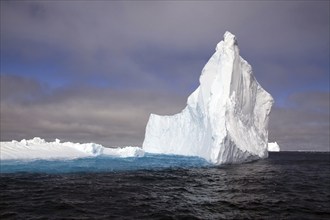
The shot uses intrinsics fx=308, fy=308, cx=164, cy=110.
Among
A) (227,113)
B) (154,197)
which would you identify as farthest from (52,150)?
(154,197)

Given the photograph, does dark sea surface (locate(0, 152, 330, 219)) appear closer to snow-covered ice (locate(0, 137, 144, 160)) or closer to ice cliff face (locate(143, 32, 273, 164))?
snow-covered ice (locate(0, 137, 144, 160))

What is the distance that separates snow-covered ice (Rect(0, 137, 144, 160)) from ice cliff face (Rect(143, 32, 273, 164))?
993 centimetres

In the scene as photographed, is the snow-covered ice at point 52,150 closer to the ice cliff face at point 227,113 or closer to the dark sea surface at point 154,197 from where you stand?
the ice cliff face at point 227,113

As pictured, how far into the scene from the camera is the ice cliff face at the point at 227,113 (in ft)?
111

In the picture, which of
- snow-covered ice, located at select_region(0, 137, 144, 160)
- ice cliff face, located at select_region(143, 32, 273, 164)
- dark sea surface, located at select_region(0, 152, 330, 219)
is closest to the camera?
dark sea surface, located at select_region(0, 152, 330, 219)

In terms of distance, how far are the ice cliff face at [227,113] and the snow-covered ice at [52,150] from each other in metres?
9.93

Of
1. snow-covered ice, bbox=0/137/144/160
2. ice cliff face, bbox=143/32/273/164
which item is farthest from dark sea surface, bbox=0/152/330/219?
ice cliff face, bbox=143/32/273/164

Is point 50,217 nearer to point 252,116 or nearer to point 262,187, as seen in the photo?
point 262,187

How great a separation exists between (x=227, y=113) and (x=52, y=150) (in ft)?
67.4

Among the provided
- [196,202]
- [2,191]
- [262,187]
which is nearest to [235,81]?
[262,187]

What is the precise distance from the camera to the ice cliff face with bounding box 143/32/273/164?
33844 mm

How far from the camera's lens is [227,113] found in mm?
34438

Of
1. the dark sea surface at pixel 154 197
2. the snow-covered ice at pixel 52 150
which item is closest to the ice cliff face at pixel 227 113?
the snow-covered ice at pixel 52 150

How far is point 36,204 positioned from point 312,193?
14073 millimetres
